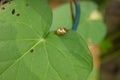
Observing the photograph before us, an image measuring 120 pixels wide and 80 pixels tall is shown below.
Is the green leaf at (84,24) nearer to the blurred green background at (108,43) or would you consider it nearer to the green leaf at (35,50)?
the blurred green background at (108,43)

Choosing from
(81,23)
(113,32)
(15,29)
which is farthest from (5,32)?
(113,32)

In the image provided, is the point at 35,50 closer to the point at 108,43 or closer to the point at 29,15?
the point at 29,15

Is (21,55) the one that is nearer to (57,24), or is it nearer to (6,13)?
(6,13)

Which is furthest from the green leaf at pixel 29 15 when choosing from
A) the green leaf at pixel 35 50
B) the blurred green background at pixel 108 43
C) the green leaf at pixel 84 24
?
the blurred green background at pixel 108 43

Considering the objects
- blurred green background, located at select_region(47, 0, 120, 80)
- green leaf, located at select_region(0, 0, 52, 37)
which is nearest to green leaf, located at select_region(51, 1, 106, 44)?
blurred green background, located at select_region(47, 0, 120, 80)

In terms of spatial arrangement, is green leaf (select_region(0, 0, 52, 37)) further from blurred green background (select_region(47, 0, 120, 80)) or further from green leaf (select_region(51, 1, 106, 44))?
blurred green background (select_region(47, 0, 120, 80))

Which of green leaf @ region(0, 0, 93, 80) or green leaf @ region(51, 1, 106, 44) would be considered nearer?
green leaf @ region(0, 0, 93, 80)

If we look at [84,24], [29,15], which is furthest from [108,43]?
[29,15]

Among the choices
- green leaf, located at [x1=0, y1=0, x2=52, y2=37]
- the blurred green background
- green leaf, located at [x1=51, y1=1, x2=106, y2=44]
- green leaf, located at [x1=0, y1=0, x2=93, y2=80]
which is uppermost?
green leaf, located at [x1=0, y1=0, x2=52, y2=37]
